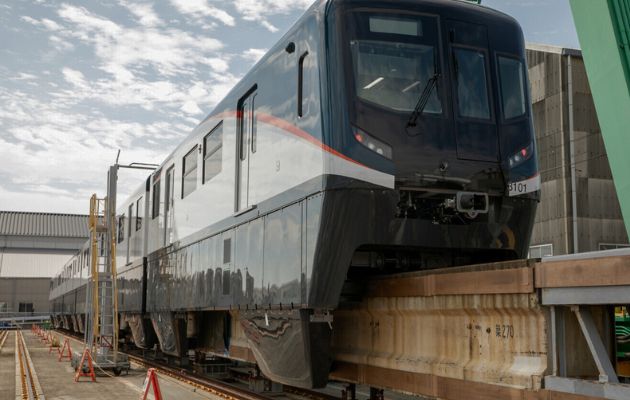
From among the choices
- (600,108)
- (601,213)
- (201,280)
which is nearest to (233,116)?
(201,280)

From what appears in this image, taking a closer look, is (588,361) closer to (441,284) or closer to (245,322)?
(441,284)

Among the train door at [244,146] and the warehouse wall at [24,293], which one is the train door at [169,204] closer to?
the train door at [244,146]

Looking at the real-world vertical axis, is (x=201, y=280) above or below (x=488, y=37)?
below

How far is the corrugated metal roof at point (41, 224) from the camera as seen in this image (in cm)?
7662

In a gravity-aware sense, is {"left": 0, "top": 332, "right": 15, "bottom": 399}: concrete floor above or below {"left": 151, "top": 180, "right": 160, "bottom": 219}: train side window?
below

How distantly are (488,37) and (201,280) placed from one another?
5178mm

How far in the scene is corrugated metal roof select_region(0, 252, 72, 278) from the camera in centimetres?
7231

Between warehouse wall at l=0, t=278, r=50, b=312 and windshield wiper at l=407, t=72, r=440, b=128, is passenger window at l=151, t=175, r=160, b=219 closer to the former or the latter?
windshield wiper at l=407, t=72, r=440, b=128

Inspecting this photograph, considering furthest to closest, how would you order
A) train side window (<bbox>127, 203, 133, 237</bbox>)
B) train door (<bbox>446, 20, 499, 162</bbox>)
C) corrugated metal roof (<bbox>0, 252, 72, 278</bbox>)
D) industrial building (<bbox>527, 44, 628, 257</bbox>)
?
corrugated metal roof (<bbox>0, 252, 72, 278</bbox>) → industrial building (<bbox>527, 44, 628, 257</bbox>) → train side window (<bbox>127, 203, 133, 237</bbox>) → train door (<bbox>446, 20, 499, 162</bbox>)

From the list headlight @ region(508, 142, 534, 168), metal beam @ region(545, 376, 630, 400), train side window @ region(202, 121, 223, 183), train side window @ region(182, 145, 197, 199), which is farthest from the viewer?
train side window @ region(182, 145, 197, 199)

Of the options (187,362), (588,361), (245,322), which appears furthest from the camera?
(187,362)

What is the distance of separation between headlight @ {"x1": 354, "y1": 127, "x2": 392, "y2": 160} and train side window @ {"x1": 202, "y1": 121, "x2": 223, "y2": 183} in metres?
3.57

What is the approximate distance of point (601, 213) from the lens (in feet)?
74.1

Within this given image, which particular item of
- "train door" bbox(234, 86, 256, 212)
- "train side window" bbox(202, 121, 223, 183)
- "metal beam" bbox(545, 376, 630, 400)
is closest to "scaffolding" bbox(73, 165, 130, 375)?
"train side window" bbox(202, 121, 223, 183)
